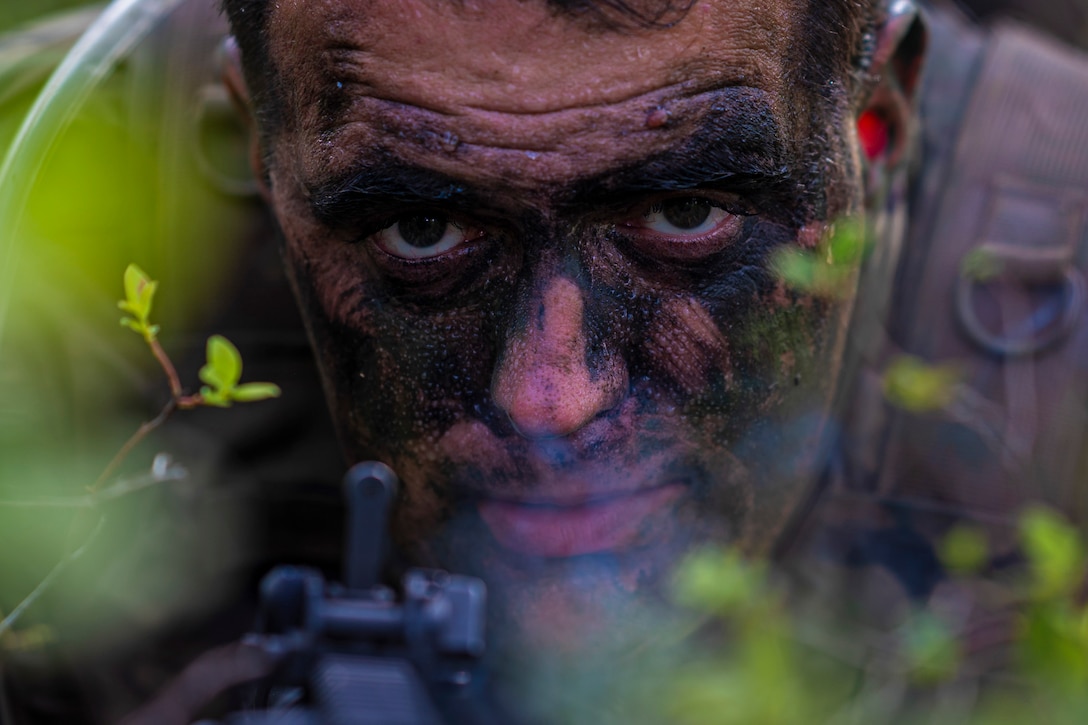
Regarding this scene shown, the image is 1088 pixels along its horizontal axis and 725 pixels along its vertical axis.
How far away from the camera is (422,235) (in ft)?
4.60

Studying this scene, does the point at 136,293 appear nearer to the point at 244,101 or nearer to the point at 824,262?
the point at 244,101

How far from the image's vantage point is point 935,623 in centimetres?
179

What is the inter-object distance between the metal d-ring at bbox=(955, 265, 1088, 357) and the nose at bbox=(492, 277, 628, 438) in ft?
2.69

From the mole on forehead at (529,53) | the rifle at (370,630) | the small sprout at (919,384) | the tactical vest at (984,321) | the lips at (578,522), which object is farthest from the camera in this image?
the tactical vest at (984,321)

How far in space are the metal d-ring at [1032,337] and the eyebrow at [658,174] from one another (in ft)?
2.26

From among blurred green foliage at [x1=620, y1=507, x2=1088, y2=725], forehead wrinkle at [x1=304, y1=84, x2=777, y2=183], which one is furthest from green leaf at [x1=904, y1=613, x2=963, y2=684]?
forehead wrinkle at [x1=304, y1=84, x2=777, y2=183]

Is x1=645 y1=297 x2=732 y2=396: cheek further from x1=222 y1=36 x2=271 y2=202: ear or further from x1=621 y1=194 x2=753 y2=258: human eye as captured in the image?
x1=222 y1=36 x2=271 y2=202: ear

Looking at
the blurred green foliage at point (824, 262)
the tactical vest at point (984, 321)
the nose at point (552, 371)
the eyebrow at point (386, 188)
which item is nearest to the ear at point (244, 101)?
the eyebrow at point (386, 188)

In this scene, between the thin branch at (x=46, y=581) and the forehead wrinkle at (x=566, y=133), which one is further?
the thin branch at (x=46, y=581)

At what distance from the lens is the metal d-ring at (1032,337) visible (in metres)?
1.85

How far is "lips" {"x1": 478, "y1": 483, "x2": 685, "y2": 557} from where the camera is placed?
1444 mm

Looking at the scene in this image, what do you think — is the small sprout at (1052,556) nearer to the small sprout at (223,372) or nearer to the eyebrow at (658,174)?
the eyebrow at (658,174)

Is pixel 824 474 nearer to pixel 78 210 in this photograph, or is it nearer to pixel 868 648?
pixel 868 648

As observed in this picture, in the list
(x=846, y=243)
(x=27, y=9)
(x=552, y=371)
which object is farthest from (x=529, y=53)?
(x=27, y=9)
